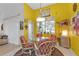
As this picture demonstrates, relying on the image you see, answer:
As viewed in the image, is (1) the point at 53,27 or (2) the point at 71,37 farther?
(2) the point at 71,37

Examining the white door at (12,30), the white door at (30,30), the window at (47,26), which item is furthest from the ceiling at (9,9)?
the window at (47,26)

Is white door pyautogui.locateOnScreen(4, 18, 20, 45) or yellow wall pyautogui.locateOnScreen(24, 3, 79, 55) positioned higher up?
yellow wall pyautogui.locateOnScreen(24, 3, 79, 55)

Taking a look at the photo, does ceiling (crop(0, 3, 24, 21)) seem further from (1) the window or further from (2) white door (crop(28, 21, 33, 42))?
(1) the window

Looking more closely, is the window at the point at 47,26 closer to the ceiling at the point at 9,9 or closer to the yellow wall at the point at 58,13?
the yellow wall at the point at 58,13

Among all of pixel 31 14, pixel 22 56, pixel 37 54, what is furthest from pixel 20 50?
pixel 31 14

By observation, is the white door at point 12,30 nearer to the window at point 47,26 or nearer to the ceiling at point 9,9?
the ceiling at point 9,9

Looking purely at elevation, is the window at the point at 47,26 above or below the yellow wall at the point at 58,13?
below

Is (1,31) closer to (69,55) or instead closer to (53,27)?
(53,27)

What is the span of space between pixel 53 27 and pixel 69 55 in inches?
28.1

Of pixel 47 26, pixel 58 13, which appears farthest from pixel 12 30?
pixel 58 13

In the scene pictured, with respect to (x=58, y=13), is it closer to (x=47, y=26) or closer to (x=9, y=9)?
(x=47, y=26)

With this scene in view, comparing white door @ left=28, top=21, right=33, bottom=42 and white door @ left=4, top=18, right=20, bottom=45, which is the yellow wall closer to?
white door @ left=28, top=21, right=33, bottom=42

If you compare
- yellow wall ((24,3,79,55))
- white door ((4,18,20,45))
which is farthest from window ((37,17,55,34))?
white door ((4,18,20,45))

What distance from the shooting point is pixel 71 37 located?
3.30m
